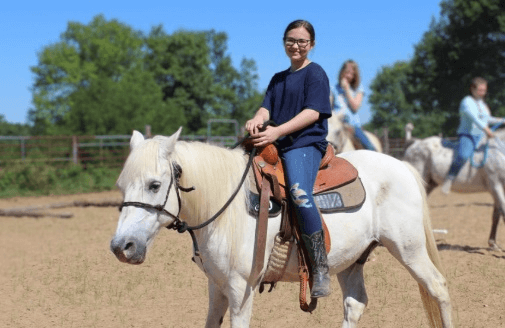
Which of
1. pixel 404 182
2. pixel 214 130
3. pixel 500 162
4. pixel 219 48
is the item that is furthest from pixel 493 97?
pixel 404 182

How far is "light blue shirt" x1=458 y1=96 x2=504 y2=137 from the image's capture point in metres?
8.28

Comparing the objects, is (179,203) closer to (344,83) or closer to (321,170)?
(321,170)

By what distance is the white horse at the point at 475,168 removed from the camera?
28.0 ft

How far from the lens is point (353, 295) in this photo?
4133 mm

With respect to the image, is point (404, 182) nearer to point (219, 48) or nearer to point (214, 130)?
point (214, 130)

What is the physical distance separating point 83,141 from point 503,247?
19.7 meters

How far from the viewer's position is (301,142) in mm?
3566

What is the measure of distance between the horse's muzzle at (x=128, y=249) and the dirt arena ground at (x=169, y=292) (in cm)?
223

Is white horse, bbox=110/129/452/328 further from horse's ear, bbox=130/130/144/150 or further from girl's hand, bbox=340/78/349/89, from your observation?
girl's hand, bbox=340/78/349/89

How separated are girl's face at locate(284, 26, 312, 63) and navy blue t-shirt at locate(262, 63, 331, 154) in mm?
85

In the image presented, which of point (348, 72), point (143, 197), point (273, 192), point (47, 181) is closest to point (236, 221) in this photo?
point (273, 192)

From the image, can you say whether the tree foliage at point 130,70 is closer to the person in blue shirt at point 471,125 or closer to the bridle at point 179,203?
the person in blue shirt at point 471,125

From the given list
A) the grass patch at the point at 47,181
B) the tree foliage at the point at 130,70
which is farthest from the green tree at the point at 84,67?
the grass patch at the point at 47,181

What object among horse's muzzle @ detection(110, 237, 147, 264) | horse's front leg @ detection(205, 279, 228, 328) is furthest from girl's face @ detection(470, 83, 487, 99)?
horse's muzzle @ detection(110, 237, 147, 264)
